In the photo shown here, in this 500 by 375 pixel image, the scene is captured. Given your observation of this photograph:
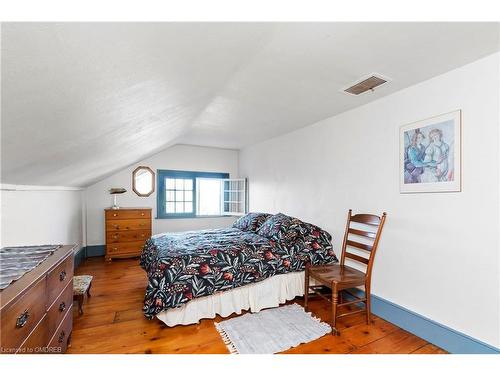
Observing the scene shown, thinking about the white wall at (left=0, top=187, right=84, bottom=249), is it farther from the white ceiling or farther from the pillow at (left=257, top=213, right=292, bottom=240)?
the pillow at (left=257, top=213, right=292, bottom=240)

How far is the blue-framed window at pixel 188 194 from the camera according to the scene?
5.00 metres

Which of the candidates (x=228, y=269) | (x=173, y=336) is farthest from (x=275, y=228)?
(x=173, y=336)

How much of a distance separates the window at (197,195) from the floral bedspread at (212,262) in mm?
2007

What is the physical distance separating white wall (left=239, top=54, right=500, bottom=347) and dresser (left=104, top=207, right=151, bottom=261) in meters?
3.03

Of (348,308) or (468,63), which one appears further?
(348,308)

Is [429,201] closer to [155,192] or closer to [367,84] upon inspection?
[367,84]

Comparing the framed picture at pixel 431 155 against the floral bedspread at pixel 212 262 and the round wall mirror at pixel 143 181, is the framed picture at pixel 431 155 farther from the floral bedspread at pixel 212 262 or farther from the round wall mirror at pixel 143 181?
the round wall mirror at pixel 143 181

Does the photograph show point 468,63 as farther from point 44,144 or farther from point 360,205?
point 44,144

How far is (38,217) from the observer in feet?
7.68

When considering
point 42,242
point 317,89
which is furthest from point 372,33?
Answer: point 42,242

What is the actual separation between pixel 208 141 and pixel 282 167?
1.61 m

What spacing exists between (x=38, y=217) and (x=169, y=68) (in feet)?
7.18

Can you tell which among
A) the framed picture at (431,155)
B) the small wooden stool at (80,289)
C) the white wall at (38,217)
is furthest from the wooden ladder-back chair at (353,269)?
the white wall at (38,217)
